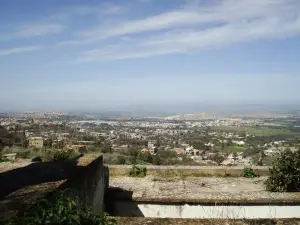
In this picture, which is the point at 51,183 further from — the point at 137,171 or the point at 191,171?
the point at 191,171

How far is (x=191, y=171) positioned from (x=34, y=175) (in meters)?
7.03

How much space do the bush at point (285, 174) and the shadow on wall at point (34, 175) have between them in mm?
5253

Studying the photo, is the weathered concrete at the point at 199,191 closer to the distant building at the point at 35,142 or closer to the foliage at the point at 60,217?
the distant building at the point at 35,142

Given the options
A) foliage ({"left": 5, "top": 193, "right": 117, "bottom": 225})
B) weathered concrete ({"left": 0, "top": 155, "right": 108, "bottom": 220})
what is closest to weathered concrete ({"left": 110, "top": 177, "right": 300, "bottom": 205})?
weathered concrete ({"left": 0, "top": 155, "right": 108, "bottom": 220})

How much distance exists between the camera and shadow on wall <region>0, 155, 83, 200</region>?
652 cm

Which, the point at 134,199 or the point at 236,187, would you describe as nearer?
the point at 134,199

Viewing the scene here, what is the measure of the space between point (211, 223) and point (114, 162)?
10878mm

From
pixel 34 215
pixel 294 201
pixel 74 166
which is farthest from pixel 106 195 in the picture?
pixel 34 215

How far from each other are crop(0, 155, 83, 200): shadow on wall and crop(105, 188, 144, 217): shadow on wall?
148 centimetres

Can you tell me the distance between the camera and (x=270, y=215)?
9.03 m

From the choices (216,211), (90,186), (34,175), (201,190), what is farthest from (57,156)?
(216,211)

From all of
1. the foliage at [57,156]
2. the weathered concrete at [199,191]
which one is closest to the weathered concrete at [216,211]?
the weathered concrete at [199,191]

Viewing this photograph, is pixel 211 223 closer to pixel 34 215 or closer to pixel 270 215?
pixel 34 215

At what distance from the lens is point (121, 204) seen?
32.3ft
